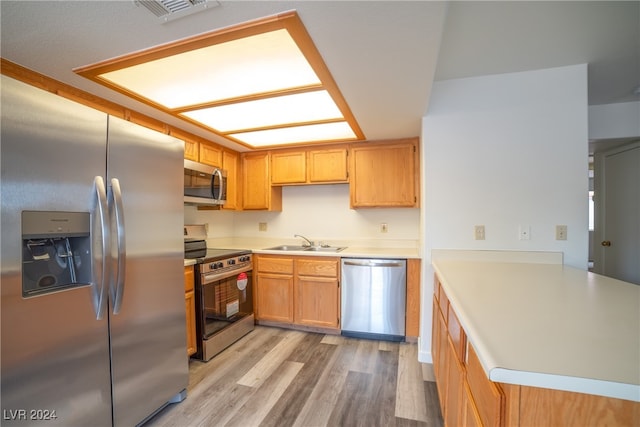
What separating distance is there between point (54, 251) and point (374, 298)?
A: 238 centimetres

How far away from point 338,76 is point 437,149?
3.46 ft

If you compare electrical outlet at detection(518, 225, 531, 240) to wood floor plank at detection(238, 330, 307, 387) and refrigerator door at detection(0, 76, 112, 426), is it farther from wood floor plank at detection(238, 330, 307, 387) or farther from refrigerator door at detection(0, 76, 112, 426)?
refrigerator door at detection(0, 76, 112, 426)

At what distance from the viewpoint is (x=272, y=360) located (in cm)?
230

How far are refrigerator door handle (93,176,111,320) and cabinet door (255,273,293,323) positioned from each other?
5.83 feet

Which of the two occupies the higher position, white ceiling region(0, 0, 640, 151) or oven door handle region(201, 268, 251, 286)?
white ceiling region(0, 0, 640, 151)

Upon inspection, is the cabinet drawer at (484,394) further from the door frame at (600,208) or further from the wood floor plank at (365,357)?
the door frame at (600,208)

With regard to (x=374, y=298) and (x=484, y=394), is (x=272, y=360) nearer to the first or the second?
(x=374, y=298)

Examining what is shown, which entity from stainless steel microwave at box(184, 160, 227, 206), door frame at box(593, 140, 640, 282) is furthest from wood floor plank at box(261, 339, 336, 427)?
door frame at box(593, 140, 640, 282)

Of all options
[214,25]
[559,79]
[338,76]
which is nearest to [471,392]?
[338,76]

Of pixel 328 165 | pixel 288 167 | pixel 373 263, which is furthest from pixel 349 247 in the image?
pixel 288 167

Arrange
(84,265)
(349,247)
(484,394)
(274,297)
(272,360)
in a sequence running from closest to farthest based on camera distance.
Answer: (484,394)
(84,265)
(272,360)
(274,297)
(349,247)

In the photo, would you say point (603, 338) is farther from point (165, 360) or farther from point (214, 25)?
point (165, 360)

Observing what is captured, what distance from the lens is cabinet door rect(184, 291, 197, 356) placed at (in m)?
2.18

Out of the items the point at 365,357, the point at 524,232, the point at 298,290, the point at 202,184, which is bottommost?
the point at 365,357
